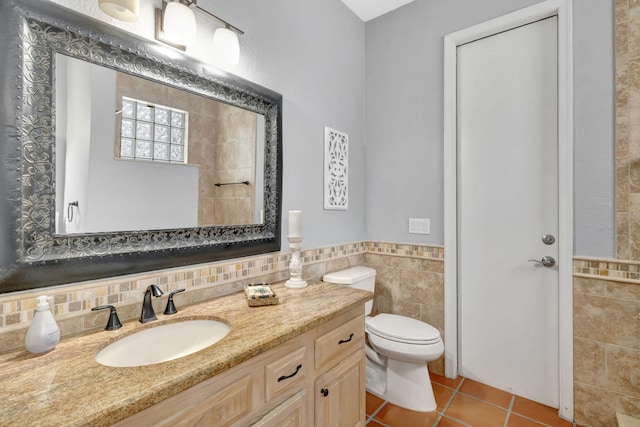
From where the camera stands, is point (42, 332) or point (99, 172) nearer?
point (42, 332)

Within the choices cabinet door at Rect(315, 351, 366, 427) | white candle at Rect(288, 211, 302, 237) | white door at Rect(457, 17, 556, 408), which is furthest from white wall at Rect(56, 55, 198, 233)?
white door at Rect(457, 17, 556, 408)

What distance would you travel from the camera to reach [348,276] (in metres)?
2.07

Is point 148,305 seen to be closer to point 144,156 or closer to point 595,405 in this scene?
point 144,156

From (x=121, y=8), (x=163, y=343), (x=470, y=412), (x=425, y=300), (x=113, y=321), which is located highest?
(x=121, y=8)

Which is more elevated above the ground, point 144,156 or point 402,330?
point 144,156

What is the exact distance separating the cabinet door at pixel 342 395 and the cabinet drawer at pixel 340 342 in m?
0.05

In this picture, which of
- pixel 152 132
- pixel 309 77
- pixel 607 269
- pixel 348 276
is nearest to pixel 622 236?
pixel 607 269

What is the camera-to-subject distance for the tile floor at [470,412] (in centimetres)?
175

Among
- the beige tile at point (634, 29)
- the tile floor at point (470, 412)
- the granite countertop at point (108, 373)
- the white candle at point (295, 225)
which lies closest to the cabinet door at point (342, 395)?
the granite countertop at point (108, 373)

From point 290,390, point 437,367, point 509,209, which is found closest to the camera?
point 290,390

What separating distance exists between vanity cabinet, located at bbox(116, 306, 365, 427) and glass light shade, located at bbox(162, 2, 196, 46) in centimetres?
127

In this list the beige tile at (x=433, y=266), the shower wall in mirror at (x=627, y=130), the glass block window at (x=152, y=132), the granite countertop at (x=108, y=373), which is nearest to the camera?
the granite countertop at (x=108, y=373)

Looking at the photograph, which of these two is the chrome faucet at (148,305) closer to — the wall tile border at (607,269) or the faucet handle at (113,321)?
the faucet handle at (113,321)

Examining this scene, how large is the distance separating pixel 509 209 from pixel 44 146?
95.0 inches
